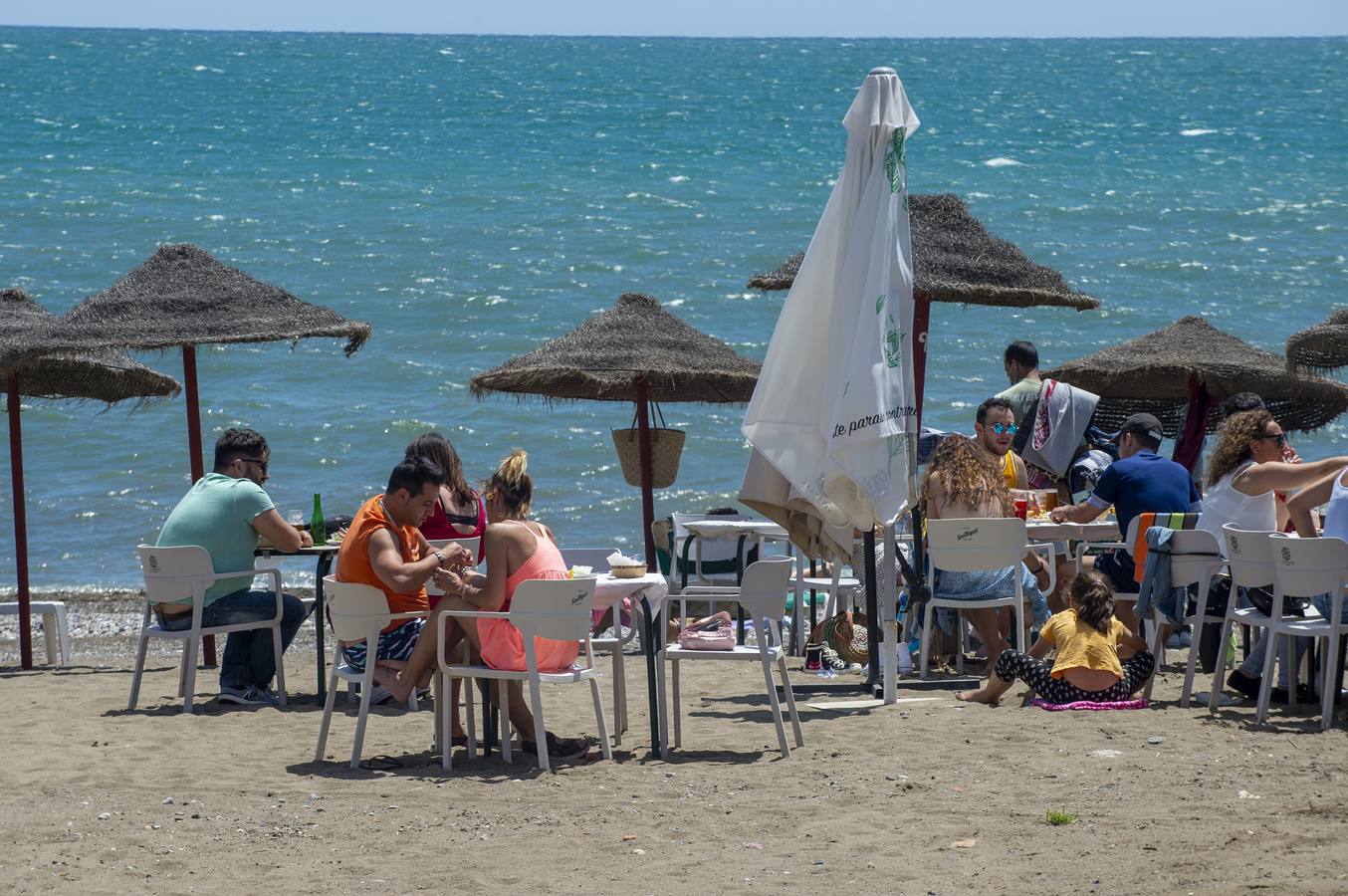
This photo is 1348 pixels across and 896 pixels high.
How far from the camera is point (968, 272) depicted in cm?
884

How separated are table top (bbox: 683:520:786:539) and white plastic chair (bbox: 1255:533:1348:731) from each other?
308cm

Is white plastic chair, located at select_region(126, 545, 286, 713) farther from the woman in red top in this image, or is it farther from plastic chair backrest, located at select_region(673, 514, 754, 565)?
plastic chair backrest, located at select_region(673, 514, 754, 565)

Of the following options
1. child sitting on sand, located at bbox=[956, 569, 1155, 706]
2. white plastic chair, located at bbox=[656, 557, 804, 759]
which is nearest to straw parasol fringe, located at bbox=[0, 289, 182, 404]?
white plastic chair, located at bbox=[656, 557, 804, 759]

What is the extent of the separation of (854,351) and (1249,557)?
174 centimetres

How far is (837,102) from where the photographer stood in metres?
63.9

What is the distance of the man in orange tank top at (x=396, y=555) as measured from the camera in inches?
244

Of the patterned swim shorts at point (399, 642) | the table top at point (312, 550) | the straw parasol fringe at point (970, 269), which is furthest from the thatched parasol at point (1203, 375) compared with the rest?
the patterned swim shorts at point (399, 642)

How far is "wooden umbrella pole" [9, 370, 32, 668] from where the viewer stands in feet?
28.7

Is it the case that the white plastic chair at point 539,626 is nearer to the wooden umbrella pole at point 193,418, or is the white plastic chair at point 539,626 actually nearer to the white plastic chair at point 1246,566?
the white plastic chair at point 1246,566

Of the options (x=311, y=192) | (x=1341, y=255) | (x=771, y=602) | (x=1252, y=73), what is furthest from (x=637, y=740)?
(x=1252, y=73)

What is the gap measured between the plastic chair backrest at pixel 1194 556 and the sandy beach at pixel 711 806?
543 mm

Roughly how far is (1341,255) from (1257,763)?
1141 inches

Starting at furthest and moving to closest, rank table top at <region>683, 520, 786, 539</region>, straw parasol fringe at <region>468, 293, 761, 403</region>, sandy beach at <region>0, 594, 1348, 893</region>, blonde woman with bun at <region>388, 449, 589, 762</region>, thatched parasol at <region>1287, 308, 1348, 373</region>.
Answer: straw parasol fringe at <region>468, 293, 761, 403</region>
table top at <region>683, 520, 786, 539</region>
thatched parasol at <region>1287, 308, 1348, 373</region>
blonde woman with bun at <region>388, 449, 589, 762</region>
sandy beach at <region>0, 594, 1348, 893</region>

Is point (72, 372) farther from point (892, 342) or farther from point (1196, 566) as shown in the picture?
point (1196, 566)
